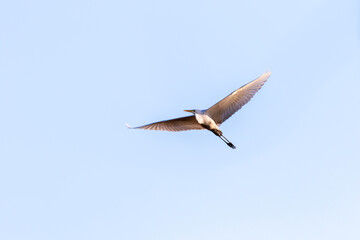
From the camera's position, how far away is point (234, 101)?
2427cm

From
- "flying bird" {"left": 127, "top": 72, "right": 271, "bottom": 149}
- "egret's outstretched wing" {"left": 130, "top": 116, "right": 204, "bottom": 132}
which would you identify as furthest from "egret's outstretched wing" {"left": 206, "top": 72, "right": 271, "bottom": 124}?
"egret's outstretched wing" {"left": 130, "top": 116, "right": 204, "bottom": 132}

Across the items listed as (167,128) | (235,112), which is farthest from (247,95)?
(167,128)

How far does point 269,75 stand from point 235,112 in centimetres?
159

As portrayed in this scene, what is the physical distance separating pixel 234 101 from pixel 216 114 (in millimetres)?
754

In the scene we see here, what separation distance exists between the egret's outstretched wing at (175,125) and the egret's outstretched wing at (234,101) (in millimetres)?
636

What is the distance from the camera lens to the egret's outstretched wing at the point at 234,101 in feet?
78.5

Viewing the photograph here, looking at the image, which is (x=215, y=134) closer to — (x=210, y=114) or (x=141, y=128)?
(x=210, y=114)

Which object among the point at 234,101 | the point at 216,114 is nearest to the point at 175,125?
the point at 216,114

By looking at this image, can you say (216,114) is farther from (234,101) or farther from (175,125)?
(175,125)

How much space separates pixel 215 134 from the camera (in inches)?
972

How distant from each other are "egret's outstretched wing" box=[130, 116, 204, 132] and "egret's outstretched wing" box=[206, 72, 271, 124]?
2.09ft

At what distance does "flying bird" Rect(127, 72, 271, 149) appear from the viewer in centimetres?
2395

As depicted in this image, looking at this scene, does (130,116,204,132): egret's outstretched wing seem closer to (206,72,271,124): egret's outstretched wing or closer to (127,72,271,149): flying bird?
(127,72,271,149): flying bird

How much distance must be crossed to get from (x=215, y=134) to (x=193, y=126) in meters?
0.75
